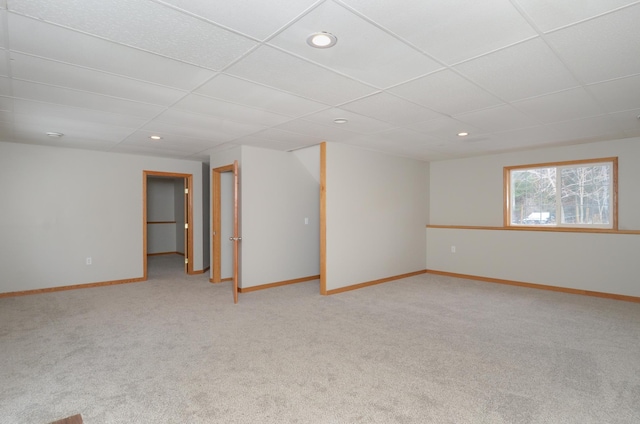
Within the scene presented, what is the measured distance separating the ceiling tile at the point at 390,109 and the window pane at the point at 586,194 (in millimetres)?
3340

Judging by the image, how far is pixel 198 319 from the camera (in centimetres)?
395

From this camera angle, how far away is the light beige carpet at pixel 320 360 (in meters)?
Result: 2.17

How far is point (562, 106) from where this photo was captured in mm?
3355

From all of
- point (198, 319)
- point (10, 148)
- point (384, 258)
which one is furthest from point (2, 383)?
point (384, 258)

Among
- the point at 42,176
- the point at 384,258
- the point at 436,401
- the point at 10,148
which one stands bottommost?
the point at 436,401

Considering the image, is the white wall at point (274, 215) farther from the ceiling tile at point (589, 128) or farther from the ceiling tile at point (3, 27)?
the ceiling tile at point (589, 128)

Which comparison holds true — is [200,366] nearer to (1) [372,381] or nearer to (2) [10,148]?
(1) [372,381]

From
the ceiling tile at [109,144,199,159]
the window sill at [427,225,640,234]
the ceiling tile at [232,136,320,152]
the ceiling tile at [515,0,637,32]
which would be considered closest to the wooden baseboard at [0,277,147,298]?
the ceiling tile at [109,144,199,159]

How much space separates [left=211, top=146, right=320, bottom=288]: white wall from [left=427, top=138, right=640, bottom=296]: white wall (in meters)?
2.65

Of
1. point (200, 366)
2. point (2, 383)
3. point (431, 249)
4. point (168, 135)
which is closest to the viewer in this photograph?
point (2, 383)

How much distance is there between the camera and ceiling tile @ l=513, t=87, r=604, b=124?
3.06 m

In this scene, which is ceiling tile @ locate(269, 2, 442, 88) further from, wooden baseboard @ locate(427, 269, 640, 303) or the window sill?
wooden baseboard @ locate(427, 269, 640, 303)

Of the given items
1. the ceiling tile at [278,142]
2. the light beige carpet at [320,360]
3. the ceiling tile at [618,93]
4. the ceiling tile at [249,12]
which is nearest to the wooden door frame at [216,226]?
the ceiling tile at [278,142]

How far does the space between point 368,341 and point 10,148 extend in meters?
5.85
